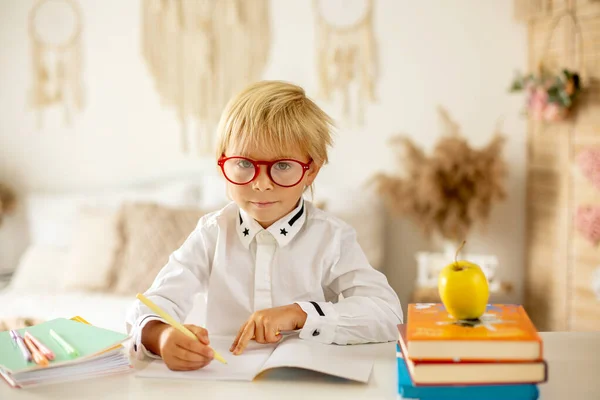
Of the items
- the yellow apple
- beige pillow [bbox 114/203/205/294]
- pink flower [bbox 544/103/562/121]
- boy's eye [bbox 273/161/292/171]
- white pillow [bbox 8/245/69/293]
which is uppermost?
pink flower [bbox 544/103/562/121]

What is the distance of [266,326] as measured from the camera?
3.74 ft

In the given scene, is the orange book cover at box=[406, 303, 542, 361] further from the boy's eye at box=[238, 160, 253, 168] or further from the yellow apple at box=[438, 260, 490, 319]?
the boy's eye at box=[238, 160, 253, 168]

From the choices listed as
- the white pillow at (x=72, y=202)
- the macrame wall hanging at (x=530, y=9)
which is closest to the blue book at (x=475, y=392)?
the white pillow at (x=72, y=202)

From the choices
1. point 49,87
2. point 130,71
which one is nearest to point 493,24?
point 130,71

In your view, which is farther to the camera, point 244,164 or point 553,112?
point 553,112

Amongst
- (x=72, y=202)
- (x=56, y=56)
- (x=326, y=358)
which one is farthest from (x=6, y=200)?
(x=326, y=358)

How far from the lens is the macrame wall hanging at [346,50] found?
3.40 metres

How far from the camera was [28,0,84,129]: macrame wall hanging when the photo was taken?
3508 millimetres

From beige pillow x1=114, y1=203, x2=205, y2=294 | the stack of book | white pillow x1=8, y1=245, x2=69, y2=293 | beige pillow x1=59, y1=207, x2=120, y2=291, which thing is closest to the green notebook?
the stack of book

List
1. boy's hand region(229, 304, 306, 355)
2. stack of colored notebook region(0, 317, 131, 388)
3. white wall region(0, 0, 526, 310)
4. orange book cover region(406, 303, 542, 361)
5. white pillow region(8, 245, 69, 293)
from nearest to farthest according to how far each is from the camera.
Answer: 1. orange book cover region(406, 303, 542, 361)
2. stack of colored notebook region(0, 317, 131, 388)
3. boy's hand region(229, 304, 306, 355)
4. white pillow region(8, 245, 69, 293)
5. white wall region(0, 0, 526, 310)

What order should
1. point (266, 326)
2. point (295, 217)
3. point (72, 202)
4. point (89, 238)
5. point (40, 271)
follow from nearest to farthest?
point (266, 326), point (295, 217), point (89, 238), point (40, 271), point (72, 202)

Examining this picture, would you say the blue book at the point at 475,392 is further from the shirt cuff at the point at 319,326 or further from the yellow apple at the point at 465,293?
the shirt cuff at the point at 319,326

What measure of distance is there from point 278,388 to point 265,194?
0.39 metres

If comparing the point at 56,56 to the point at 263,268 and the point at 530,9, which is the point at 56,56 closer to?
the point at 530,9
